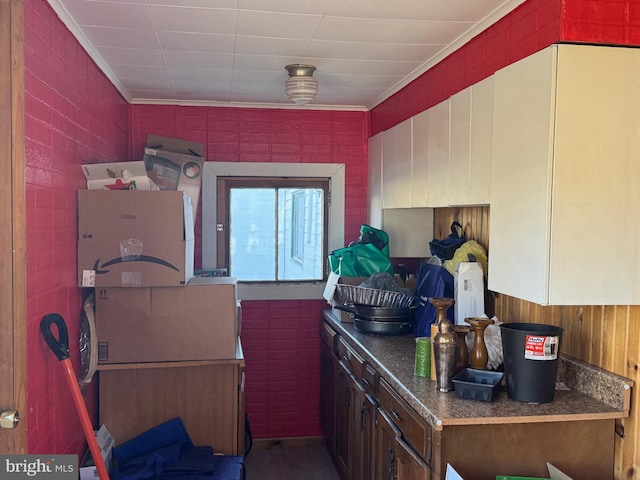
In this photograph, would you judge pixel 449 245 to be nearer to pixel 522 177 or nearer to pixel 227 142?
pixel 522 177

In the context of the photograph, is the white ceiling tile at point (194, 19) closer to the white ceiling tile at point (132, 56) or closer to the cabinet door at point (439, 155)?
the white ceiling tile at point (132, 56)

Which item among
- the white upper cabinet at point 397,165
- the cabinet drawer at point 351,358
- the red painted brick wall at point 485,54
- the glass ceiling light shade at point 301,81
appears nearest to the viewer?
the red painted brick wall at point 485,54

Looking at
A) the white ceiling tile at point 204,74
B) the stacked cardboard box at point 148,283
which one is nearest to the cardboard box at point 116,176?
the stacked cardboard box at point 148,283

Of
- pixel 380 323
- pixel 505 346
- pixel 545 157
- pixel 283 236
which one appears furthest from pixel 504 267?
pixel 283 236

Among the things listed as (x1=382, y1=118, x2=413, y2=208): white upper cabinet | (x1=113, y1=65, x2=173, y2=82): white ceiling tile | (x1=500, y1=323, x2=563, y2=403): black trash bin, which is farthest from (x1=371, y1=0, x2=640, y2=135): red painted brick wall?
(x1=113, y1=65, x2=173, y2=82): white ceiling tile

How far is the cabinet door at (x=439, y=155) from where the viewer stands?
2.76 metres

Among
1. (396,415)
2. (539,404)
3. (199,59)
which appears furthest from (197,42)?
(539,404)

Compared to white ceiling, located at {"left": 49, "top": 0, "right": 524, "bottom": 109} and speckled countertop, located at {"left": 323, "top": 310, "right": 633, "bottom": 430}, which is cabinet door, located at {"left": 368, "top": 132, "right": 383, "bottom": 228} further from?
speckled countertop, located at {"left": 323, "top": 310, "right": 633, "bottom": 430}

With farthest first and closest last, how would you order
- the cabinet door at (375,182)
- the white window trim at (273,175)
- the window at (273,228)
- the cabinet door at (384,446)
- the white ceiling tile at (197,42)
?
the window at (273,228) → the white window trim at (273,175) → the cabinet door at (375,182) → the white ceiling tile at (197,42) → the cabinet door at (384,446)

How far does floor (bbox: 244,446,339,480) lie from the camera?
375 centimetres

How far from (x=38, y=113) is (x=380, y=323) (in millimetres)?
1932

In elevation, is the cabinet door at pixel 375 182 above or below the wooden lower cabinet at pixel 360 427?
above

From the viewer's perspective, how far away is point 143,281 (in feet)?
8.69

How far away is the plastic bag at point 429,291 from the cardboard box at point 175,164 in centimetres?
149
